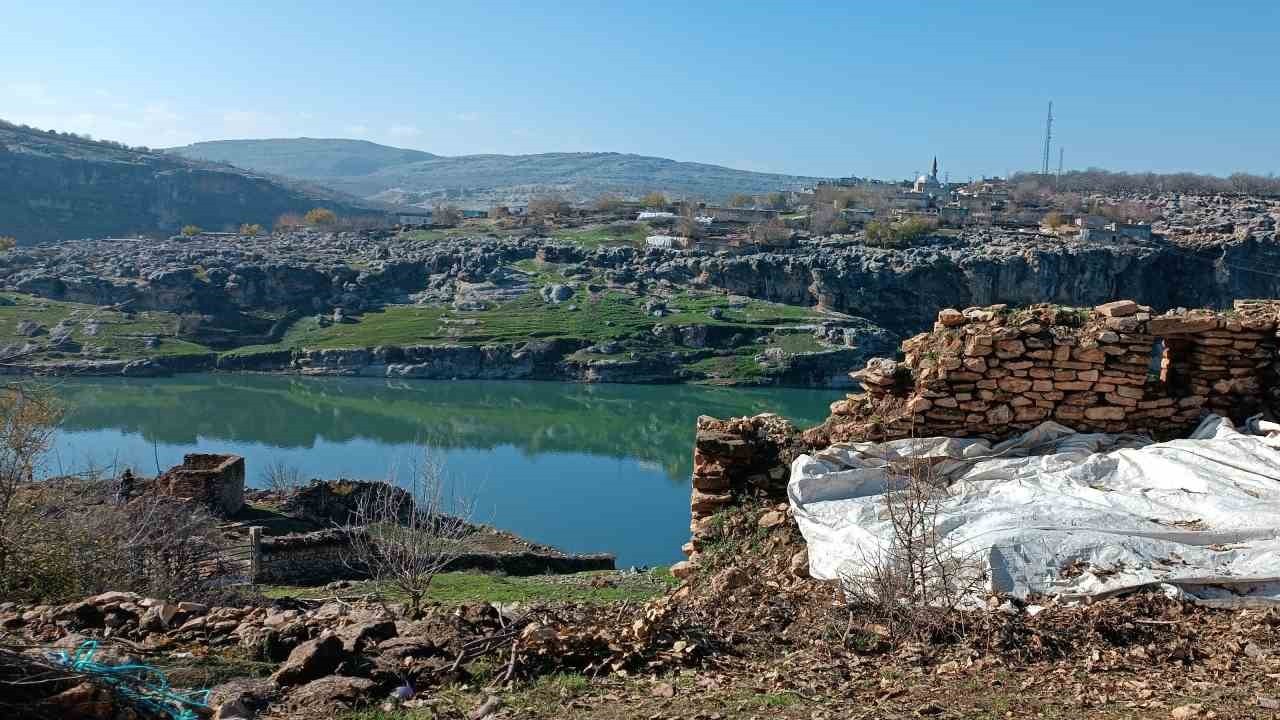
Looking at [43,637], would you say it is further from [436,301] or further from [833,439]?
[436,301]

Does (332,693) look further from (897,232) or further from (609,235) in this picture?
(609,235)

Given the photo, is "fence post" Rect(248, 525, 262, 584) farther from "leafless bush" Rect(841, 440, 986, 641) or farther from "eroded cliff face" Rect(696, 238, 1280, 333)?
"eroded cliff face" Rect(696, 238, 1280, 333)

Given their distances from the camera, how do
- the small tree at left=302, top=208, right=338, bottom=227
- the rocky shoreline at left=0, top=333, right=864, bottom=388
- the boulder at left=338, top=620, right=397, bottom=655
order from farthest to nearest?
the small tree at left=302, top=208, right=338, bottom=227 → the rocky shoreline at left=0, top=333, right=864, bottom=388 → the boulder at left=338, top=620, right=397, bottom=655

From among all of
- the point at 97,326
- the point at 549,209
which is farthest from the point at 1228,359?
the point at 549,209

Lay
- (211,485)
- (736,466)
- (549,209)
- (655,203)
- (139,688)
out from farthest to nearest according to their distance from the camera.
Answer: (655,203), (549,209), (211,485), (736,466), (139,688)

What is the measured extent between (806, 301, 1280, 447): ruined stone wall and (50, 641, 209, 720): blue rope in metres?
4.66

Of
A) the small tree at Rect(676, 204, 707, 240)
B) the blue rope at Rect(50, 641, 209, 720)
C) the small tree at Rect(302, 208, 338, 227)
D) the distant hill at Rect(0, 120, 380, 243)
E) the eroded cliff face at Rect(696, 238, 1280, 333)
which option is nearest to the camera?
the blue rope at Rect(50, 641, 209, 720)

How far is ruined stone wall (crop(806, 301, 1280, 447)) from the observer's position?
24.3ft

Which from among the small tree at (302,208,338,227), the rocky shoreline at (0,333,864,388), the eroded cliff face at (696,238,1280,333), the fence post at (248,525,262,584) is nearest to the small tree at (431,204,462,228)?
the small tree at (302,208,338,227)

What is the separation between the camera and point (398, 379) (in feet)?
189

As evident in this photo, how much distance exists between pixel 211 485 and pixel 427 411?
29676mm

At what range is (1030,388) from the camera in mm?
7461

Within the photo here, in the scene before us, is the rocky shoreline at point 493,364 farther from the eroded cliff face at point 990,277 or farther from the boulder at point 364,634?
the boulder at point 364,634

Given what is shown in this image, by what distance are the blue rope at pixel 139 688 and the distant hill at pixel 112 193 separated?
10753 cm
